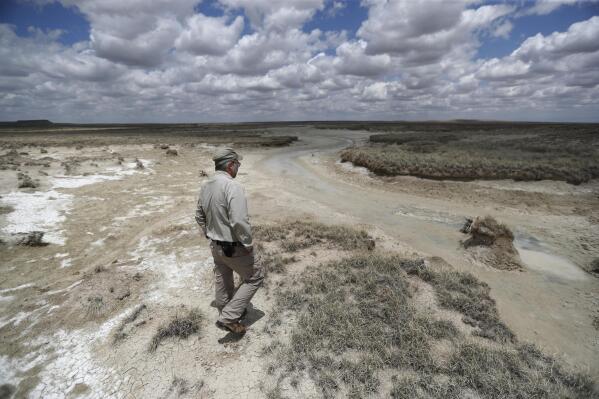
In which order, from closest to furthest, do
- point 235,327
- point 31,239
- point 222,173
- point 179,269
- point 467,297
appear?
point 222,173
point 235,327
point 467,297
point 179,269
point 31,239

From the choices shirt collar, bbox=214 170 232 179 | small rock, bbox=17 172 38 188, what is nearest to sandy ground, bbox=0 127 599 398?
small rock, bbox=17 172 38 188

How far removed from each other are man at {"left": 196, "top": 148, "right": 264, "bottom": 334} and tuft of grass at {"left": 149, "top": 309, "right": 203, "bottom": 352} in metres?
0.61

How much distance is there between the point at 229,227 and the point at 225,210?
0.81 feet

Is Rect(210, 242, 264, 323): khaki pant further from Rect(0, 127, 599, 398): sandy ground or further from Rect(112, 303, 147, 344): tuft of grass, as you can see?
Rect(112, 303, 147, 344): tuft of grass

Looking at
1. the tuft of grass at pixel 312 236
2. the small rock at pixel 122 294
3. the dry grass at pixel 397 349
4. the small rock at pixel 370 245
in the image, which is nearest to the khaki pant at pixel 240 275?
the dry grass at pixel 397 349

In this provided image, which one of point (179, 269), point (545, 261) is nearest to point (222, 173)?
point (179, 269)

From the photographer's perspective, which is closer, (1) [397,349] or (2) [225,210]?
(2) [225,210]

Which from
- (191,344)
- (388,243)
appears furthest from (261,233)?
(191,344)

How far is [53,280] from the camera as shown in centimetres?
667

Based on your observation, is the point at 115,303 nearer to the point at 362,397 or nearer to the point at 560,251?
the point at 362,397

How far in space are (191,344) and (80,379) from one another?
1.44m

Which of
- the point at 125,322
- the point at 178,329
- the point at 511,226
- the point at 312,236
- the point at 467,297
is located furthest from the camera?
the point at 511,226

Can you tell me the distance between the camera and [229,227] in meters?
4.02

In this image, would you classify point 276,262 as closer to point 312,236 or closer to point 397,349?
point 312,236
